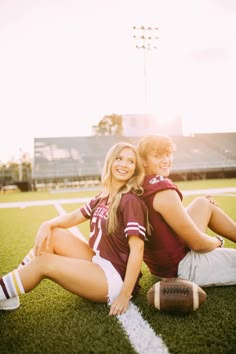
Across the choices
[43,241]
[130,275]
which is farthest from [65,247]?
[130,275]

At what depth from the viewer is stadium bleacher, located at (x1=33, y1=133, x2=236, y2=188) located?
27156mm

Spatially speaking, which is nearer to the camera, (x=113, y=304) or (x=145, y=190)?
(x=113, y=304)

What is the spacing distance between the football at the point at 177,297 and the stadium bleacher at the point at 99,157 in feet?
78.1

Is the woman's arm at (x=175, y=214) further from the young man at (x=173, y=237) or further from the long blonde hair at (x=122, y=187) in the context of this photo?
the long blonde hair at (x=122, y=187)

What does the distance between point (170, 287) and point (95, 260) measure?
546mm

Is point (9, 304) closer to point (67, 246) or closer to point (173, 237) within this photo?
point (67, 246)

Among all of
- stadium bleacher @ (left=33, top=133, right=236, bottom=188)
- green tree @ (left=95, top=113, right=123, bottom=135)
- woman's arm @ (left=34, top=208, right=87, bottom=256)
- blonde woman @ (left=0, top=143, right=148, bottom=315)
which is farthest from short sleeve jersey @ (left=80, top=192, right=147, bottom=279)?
green tree @ (left=95, top=113, right=123, bottom=135)

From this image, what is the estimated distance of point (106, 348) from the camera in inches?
69.7

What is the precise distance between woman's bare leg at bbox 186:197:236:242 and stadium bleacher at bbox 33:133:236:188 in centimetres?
2329

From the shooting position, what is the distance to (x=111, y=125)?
49.4 meters

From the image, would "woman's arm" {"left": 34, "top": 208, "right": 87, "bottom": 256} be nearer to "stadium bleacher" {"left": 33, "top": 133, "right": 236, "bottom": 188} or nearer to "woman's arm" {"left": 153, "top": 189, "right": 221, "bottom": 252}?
"woman's arm" {"left": 153, "top": 189, "right": 221, "bottom": 252}

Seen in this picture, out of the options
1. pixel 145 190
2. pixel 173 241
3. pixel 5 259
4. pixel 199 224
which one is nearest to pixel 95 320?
pixel 173 241

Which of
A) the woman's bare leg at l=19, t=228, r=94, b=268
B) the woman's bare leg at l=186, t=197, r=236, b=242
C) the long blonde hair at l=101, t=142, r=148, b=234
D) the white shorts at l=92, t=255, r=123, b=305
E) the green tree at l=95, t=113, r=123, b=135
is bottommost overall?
the white shorts at l=92, t=255, r=123, b=305

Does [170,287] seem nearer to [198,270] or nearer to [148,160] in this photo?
[198,270]
